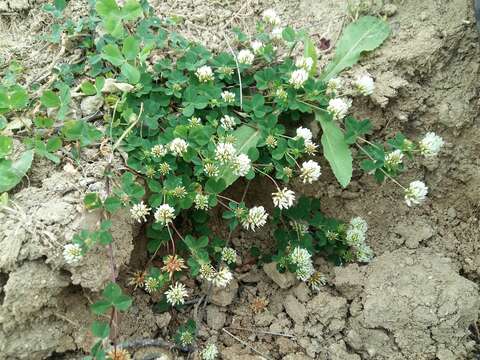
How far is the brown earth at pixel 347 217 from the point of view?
84.9 inches

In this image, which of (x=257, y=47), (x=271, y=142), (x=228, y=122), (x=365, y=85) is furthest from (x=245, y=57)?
(x=365, y=85)

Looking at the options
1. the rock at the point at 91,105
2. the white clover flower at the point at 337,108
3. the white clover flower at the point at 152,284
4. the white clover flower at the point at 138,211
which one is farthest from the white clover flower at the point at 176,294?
the white clover flower at the point at 337,108

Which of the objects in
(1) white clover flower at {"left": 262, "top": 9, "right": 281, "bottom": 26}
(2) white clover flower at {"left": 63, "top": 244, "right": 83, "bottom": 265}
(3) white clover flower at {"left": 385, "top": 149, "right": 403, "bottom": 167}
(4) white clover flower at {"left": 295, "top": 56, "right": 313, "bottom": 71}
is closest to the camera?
(2) white clover flower at {"left": 63, "top": 244, "right": 83, "bottom": 265}

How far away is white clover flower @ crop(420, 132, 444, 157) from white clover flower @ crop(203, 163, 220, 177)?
0.94m

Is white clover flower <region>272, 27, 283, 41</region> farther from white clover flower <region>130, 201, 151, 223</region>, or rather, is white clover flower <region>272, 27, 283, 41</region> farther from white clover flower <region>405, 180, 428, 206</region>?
white clover flower <region>130, 201, 151, 223</region>

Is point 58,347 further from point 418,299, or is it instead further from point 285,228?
point 418,299

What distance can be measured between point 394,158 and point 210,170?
83cm

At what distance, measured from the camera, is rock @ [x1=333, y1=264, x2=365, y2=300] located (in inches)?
98.7

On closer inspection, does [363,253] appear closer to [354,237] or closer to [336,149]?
[354,237]

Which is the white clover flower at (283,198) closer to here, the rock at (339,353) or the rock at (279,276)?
the rock at (279,276)

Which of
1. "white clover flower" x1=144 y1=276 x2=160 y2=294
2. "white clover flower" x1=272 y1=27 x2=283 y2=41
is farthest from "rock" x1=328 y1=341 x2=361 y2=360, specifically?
"white clover flower" x1=272 y1=27 x2=283 y2=41

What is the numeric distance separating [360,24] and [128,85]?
1.18 metres

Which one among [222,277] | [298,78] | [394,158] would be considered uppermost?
[298,78]

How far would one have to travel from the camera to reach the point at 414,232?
8.72ft
